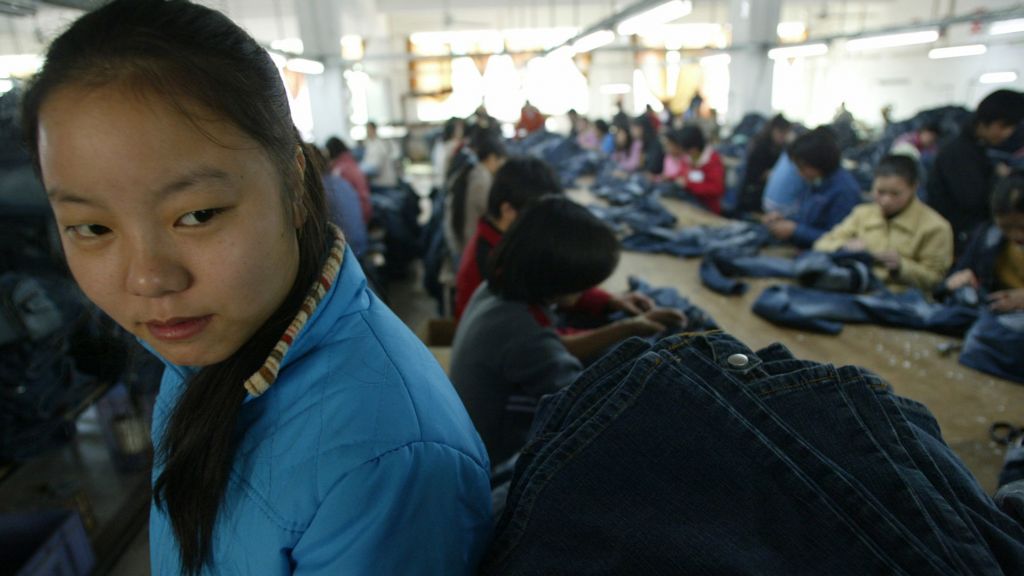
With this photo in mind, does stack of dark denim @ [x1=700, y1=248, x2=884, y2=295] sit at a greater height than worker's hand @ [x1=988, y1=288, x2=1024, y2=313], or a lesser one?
lesser

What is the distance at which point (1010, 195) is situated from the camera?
2.35m

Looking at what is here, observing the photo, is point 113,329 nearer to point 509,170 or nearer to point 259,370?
point 259,370

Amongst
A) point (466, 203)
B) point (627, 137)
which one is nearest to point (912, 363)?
point (466, 203)

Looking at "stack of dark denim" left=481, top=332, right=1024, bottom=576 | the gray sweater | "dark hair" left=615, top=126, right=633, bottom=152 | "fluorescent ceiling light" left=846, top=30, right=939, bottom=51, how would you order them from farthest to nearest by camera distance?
"dark hair" left=615, top=126, right=633, bottom=152 < "fluorescent ceiling light" left=846, top=30, right=939, bottom=51 < the gray sweater < "stack of dark denim" left=481, top=332, right=1024, bottom=576

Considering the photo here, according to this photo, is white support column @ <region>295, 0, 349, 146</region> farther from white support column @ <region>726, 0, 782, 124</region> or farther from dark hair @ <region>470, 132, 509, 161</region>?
white support column @ <region>726, 0, 782, 124</region>

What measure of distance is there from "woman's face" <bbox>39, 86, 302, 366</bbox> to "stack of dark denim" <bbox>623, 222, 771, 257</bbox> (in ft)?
9.51

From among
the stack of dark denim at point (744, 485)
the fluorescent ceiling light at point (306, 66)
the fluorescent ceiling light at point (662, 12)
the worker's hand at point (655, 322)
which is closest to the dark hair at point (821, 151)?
the fluorescent ceiling light at point (662, 12)

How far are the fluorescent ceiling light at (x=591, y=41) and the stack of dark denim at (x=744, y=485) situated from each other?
7.42m

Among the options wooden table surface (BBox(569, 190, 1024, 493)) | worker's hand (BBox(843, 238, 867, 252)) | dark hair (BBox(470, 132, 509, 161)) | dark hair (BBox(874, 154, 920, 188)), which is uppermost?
dark hair (BBox(470, 132, 509, 161))

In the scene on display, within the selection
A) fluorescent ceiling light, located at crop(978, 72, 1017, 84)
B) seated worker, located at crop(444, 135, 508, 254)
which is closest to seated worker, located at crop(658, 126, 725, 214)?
seated worker, located at crop(444, 135, 508, 254)

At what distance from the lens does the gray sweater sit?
166 cm

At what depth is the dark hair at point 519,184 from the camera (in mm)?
2713

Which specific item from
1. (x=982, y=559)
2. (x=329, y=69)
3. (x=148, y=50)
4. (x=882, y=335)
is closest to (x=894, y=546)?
(x=982, y=559)

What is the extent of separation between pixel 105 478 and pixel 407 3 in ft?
46.3
